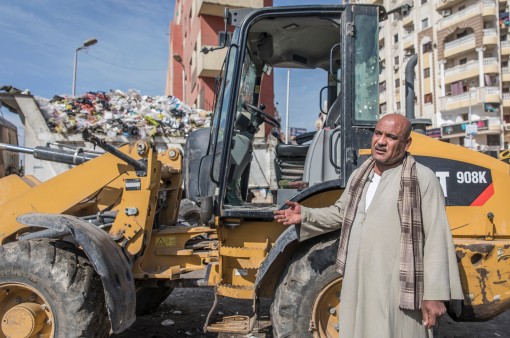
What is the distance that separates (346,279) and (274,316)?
37.5 inches

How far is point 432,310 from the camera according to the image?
1.92 metres

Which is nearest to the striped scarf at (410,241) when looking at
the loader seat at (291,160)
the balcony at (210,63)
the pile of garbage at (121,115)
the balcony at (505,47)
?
the loader seat at (291,160)

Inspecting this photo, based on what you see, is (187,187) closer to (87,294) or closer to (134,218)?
(134,218)

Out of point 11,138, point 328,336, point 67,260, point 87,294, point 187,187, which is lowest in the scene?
point 328,336

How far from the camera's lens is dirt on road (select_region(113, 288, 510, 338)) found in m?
4.12

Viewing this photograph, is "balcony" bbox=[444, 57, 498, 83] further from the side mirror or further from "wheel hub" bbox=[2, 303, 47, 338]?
"wheel hub" bbox=[2, 303, 47, 338]

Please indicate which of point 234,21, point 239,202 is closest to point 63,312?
point 239,202

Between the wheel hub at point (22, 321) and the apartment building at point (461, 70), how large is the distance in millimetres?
36606

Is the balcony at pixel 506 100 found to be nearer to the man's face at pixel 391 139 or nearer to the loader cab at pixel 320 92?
the loader cab at pixel 320 92

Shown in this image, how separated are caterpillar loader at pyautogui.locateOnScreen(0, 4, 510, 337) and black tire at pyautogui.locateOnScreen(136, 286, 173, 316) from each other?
0.95m

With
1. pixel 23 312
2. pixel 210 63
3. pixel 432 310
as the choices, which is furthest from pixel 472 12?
pixel 23 312

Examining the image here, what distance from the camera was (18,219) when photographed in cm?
321

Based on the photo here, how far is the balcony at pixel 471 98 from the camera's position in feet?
124

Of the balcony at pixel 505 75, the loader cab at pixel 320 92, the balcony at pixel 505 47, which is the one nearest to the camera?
the loader cab at pixel 320 92
